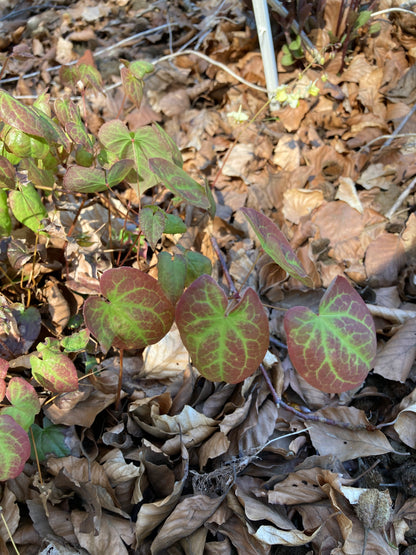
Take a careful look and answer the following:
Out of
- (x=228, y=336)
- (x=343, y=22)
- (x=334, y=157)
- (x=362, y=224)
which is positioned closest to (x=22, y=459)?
(x=228, y=336)

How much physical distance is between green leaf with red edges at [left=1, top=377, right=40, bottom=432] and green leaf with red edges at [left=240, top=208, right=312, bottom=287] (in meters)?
0.61

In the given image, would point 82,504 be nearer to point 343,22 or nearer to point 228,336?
point 228,336

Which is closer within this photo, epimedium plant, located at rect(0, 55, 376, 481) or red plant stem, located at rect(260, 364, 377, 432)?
epimedium plant, located at rect(0, 55, 376, 481)

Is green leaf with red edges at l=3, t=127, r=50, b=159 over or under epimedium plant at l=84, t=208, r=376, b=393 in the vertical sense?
over

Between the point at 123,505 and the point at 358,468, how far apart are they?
0.62 m

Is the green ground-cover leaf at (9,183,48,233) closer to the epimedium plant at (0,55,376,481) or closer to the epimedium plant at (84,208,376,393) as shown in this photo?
the epimedium plant at (0,55,376,481)

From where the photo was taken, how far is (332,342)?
912 millimetres

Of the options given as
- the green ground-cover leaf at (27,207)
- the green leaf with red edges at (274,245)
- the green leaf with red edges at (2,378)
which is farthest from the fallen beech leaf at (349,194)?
the green leaf with red edges at (2,378)

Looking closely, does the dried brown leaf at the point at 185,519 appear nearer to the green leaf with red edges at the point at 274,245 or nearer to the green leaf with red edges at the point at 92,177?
the green leaf with red edges at the point at 274,245

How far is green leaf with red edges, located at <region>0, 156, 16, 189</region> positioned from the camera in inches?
41.4

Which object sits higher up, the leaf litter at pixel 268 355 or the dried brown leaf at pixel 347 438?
the leaf litter at pixel 268 355

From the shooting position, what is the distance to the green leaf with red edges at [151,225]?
96 centimetres

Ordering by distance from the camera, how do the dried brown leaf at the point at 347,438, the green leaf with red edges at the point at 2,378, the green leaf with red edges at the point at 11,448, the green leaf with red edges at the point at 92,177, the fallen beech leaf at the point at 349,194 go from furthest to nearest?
1. the fallen beech leaf at the point at 349,194
2. the dried brown leaf at the point at 347,438
3. the green leaf with red edges at the point at 92,177
4. the green leaf with red edges at the point at 2,378
5. the green leaf with red edges at the point at 11,448

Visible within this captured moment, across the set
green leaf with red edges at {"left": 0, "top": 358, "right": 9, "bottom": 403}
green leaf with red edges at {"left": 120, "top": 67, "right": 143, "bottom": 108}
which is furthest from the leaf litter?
green leaf with red edges at {"left": 120, "top": 67, "right": 143, "bottom": 108}
